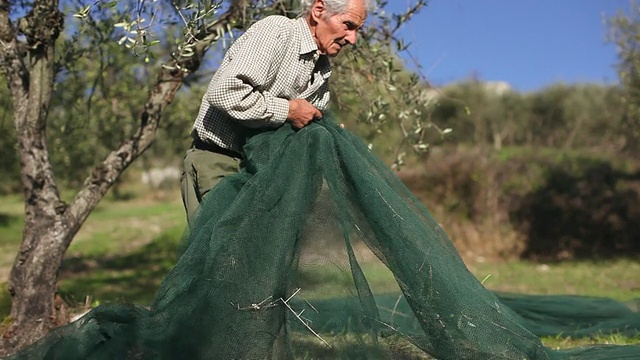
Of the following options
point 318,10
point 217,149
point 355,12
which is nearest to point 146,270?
point 217,149

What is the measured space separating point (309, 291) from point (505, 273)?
1153cm

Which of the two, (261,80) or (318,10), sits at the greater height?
(318,10)

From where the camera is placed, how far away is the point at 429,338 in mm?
3941

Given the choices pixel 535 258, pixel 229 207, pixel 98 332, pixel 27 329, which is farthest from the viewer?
pixel 535 258

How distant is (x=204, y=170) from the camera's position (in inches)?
173

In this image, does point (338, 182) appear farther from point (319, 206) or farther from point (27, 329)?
point (27, 329)

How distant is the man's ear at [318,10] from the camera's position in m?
4.13

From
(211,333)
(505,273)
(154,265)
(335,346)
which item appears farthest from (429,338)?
(154,265)

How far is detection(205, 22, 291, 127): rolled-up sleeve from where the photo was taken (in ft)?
12.8

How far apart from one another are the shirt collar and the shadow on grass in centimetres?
682

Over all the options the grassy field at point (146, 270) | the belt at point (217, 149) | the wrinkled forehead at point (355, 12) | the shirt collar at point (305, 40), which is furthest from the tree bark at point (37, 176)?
the wrinkled forehead at point (355, 12)

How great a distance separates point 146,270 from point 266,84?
11.4m

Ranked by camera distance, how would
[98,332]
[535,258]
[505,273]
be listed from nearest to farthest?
[98,332], [505,273], [535,258]

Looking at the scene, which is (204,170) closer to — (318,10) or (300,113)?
(300,113)
